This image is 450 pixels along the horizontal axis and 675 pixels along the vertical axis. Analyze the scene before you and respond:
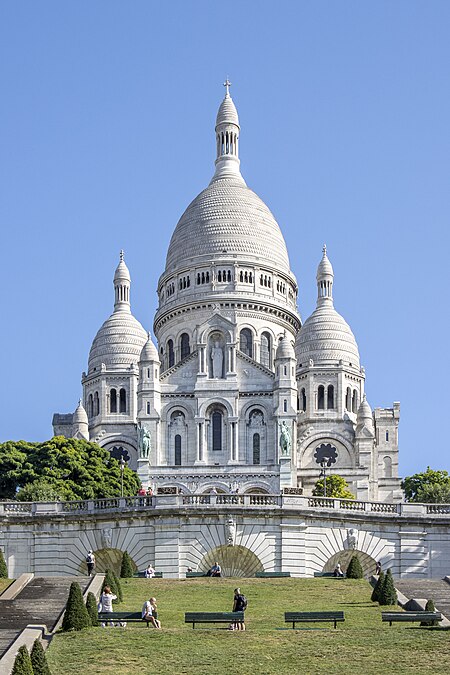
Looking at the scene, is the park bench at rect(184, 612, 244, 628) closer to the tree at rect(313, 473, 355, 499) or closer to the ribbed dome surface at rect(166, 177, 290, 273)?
the tree at rect(313, 473, 355, 499)

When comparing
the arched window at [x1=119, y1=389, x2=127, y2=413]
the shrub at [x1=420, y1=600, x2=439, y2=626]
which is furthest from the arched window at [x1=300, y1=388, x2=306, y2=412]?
the shrub at [x1=420, y1=600, x2=439, y2=626]

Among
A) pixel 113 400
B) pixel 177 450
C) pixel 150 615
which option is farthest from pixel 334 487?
pixel 150 615

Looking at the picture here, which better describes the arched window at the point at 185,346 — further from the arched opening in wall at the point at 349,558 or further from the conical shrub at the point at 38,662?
the conical shrub at the point at 38,662

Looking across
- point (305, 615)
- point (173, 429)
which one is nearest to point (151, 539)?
point (305, 615)

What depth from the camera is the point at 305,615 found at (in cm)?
4209

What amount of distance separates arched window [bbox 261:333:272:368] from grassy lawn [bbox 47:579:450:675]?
96.2 m

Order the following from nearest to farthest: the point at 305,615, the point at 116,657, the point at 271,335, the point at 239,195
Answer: the point at 116,657, the point at 305,615, the point at 271,335, the point at 239,195

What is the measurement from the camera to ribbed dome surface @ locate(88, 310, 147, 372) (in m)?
145

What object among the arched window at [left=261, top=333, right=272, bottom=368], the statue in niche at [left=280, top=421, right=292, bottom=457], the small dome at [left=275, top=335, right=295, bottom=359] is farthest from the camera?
the arched window at [left=261, top=333, right=272, bottom=368]

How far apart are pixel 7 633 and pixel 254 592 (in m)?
12.2

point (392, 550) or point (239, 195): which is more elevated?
point (239, 195)

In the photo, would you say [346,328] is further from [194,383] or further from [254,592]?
[254,592]

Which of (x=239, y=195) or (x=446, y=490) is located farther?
(x=239, y=195)

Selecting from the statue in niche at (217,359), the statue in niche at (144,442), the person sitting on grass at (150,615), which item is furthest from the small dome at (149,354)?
the person sitting on grass at (150,615)
